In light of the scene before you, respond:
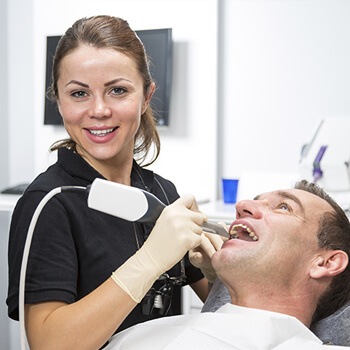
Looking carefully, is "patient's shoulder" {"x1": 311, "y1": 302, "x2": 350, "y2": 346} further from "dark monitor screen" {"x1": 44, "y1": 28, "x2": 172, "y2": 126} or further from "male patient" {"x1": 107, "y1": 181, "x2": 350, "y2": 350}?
"dark monitor screen" {"x1": 44, "y1": 28, "x2": 172, "y2": 126}

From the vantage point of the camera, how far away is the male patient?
1307 millimetres

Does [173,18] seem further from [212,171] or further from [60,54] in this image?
[60,54]

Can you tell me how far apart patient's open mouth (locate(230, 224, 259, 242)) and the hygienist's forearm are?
15.2 inches

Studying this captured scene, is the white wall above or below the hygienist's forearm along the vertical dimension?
above

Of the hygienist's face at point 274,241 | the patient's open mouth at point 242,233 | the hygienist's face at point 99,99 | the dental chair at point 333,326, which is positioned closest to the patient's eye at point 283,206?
the hygienist's face at point 274,241

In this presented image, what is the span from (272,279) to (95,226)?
0.42m

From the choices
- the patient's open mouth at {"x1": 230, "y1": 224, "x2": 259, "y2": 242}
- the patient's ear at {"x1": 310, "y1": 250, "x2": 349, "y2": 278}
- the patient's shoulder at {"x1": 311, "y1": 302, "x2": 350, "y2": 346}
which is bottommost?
the patient's shoulder at {"x1": 311, "y1": 302, "x2": 350, "y2": 346}

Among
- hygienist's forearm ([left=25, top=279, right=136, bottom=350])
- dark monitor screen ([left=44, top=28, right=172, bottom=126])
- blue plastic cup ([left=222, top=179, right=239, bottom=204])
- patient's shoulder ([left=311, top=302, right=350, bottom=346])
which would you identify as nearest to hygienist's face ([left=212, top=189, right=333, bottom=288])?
patient's shoulder ([left=311, top=302, right=350, bottom=346])

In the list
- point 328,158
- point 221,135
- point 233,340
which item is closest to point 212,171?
point 221,135

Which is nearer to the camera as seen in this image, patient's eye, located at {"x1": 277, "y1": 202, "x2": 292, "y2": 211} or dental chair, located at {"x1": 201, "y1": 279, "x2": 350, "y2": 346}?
dental chair, located at {"x1": 201, "y1": 279, "x2": 350, "y2": 346}

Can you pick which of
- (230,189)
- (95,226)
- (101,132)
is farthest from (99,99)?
(230,189)

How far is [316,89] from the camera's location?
299cm

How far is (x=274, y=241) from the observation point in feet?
4.74

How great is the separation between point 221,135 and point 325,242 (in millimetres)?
1733
